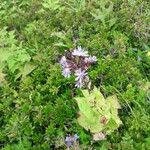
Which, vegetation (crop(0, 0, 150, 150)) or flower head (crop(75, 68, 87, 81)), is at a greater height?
flower head (crop(75, 68, 87, 81))

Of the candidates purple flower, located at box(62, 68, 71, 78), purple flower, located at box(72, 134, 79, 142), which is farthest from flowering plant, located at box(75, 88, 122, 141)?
Answer: purple flower, located at box(62, 68, 71, 78)

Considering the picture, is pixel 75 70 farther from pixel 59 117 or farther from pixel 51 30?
pixel 51 30

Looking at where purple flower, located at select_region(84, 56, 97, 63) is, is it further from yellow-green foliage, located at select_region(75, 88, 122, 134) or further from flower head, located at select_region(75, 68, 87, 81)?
yellow-green foliage, located at select_region(75, 88, 122, 134)

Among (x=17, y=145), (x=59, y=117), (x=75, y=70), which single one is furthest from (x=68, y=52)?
(x=17, y=145)

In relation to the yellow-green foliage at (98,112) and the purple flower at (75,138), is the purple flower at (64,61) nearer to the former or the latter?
the yellow-green foliage at (98,112)

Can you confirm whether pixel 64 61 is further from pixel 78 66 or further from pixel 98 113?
pixel 98 113
